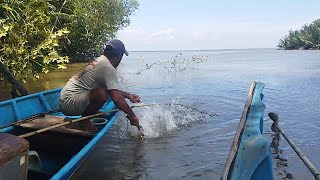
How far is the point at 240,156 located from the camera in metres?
2.59

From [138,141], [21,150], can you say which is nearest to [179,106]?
[138,141]

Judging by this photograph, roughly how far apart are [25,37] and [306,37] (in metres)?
72.9

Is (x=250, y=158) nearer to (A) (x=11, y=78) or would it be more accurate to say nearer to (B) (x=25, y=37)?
(A) (x=11, y=78)

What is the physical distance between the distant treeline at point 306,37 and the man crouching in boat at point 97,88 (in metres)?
68.8

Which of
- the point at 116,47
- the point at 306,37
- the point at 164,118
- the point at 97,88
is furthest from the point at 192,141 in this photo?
the point at 306,37

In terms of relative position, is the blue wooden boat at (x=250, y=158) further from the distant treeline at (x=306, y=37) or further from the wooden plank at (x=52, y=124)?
the distant treeline at (x=306, y=37)

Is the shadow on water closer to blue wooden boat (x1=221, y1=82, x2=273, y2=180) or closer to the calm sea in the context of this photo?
the calm sea

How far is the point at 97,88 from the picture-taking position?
18.2 feet

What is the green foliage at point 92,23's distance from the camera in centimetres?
2469

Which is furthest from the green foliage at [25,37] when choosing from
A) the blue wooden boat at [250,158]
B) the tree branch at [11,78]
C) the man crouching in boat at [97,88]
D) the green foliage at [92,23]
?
the green foliage at [92,23]

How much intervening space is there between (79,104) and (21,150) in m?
2.68

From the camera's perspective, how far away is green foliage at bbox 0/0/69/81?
10.2 metres

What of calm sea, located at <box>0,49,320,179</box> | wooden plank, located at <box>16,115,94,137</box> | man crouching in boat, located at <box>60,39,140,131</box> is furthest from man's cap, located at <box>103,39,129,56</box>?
calm sea, located at <box>0,49,320,179</box>

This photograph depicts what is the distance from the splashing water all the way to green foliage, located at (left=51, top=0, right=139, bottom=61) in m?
13.6
